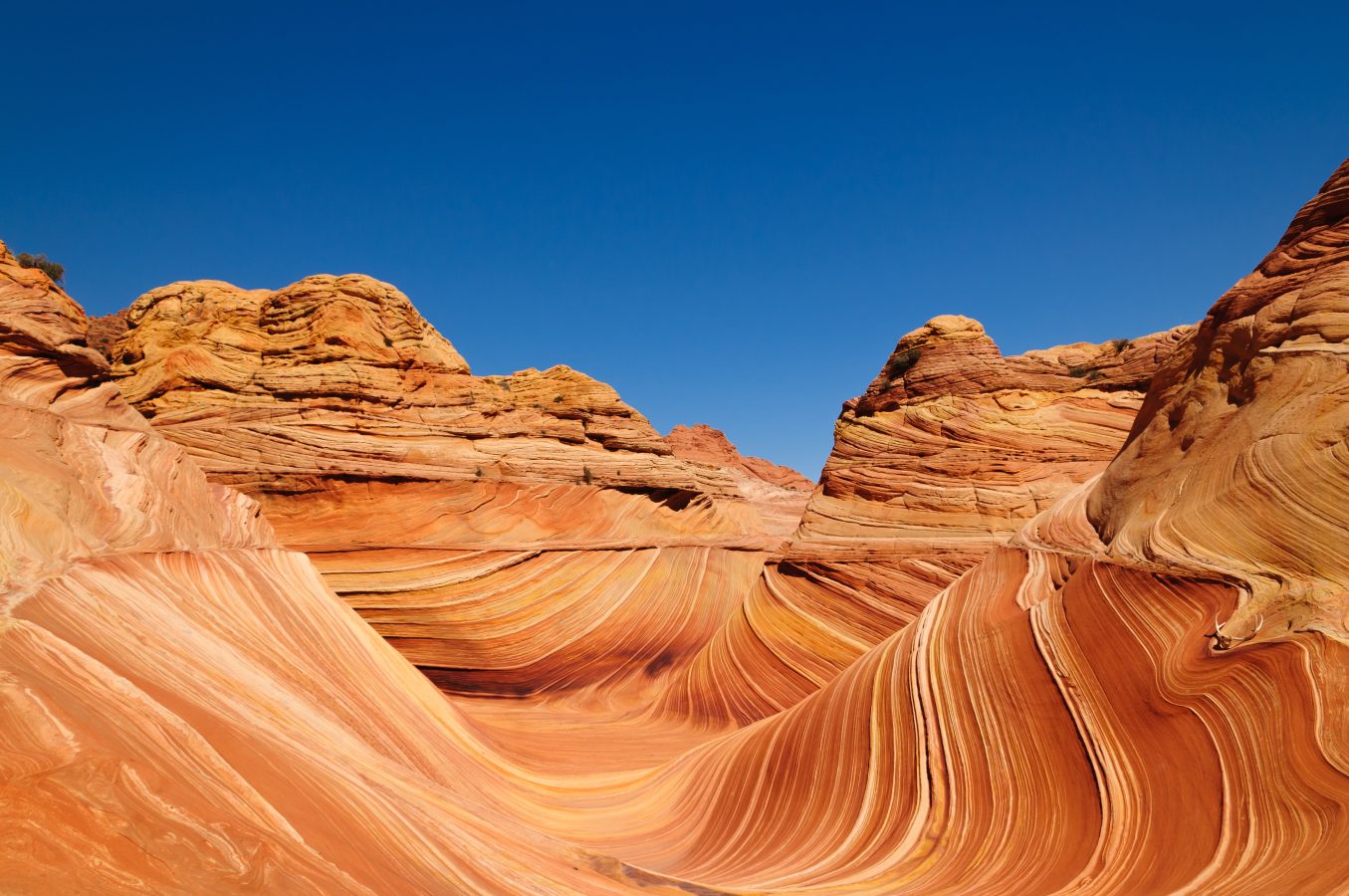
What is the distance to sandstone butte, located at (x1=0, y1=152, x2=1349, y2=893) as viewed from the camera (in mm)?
2824

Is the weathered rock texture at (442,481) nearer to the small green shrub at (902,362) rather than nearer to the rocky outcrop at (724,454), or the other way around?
the small green shrub at (902,362)

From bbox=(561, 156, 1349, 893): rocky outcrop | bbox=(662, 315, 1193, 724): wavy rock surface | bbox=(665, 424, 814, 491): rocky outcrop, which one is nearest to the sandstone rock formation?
bbox=(665, 424, 814, 491): rocky outcrop

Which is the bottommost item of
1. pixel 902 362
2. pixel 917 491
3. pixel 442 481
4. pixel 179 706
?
pixel 179 706

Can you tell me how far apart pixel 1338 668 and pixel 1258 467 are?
1.82m

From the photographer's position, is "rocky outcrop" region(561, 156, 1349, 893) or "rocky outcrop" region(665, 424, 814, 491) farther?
"rocky outcrop" region(665, 424, 814, 491)

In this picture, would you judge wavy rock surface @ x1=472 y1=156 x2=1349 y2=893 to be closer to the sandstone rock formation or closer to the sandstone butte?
the sandstone butte

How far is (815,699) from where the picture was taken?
7352mm

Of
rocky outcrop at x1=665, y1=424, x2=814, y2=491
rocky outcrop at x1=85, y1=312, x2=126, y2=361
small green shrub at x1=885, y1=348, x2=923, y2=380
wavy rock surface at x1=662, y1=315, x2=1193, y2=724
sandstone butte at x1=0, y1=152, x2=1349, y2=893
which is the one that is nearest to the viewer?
sandstone butte at x1=0, y1=152, x2=1349, y2=893

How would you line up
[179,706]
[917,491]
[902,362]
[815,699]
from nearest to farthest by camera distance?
[179,706] < [815,699] < [917,491] < [902,362]

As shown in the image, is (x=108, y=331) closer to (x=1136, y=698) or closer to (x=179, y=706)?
(x=179, y=706)

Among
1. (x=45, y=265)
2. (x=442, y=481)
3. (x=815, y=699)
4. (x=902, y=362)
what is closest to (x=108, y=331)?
(x=45, y=265)

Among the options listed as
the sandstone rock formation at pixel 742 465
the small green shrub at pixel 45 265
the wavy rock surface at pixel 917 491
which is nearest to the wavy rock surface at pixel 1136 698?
the wavy rock surface at pixel 917 491

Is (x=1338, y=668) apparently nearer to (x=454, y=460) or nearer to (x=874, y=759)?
(x=874, y=759)

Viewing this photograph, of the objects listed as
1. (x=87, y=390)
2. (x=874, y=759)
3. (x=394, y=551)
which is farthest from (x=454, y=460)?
(x=874, y=759)
